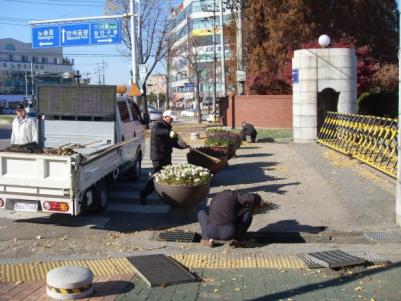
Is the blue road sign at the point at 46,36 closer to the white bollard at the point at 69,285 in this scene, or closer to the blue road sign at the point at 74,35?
the blue road sign at the point at 74,35

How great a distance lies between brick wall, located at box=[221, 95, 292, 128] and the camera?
28.8m

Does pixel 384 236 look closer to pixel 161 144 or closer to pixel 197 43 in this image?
pixel 161 144

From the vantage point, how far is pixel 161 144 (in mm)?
9977

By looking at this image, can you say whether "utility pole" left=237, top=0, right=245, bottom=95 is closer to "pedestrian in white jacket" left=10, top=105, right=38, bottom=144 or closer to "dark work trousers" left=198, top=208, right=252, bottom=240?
"pedestrian in white jacket" left=10, top=105, right=38, bottom=144

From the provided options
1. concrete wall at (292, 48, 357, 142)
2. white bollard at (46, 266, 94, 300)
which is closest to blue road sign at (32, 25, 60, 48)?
concrete wall at (292, 48, 357, 142)

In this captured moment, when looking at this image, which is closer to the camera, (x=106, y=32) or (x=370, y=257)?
(x=370, y=257)

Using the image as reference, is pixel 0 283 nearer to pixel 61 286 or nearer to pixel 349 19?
pixel 61 286

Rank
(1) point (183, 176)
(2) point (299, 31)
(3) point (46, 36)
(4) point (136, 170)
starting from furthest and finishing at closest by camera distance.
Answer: (2) point (299, 31), (3) point (46, 36), (4) point (136, 170), (1) point (183, 176)

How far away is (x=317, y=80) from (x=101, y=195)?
14572 millimetres

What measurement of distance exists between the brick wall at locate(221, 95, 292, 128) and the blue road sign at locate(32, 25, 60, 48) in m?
9.69

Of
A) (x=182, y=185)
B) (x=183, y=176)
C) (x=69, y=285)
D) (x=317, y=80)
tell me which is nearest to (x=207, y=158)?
(x=183, y=176)

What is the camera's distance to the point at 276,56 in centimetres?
3212

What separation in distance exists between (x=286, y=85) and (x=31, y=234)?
81.8 ft

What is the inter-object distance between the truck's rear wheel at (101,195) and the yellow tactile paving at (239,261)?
2597 mm
